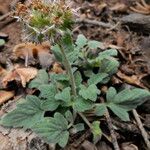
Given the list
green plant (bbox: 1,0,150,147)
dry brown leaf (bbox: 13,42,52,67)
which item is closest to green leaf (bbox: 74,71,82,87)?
green plant (bbox: 1,0,150,147)

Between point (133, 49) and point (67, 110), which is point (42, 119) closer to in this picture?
point (67, 110)

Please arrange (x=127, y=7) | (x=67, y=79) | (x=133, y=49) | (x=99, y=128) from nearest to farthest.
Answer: (x=99, y=128)
(x=67, y=79)
(x=133, y=49)
(x=127, y=7)

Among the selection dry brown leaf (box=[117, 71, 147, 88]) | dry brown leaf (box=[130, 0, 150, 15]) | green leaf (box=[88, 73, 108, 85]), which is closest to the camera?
green leaf (box=[88, 73, 108, 85])

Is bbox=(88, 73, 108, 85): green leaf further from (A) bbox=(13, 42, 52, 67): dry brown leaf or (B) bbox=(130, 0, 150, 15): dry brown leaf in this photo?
(B) bbox=(130, 0, 150, 15): dry brown leaf

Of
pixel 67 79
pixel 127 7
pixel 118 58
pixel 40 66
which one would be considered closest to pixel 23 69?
pixel 40 66

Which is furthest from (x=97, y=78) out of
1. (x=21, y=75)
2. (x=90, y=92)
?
(x=21, y=75)

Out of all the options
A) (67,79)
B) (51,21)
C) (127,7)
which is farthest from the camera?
(127,7)
